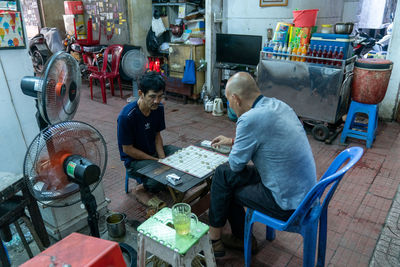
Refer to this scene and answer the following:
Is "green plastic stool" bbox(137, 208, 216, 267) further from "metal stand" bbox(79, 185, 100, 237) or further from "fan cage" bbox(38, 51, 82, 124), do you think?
"fan cage" bbox(38, 51, 82, 124)

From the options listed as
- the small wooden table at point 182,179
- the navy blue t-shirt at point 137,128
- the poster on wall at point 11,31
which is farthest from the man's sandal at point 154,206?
the poster on wall at point 11,31

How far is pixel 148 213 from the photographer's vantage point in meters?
2.80

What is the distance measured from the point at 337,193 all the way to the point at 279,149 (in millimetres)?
1778

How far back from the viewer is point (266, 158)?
193 cm

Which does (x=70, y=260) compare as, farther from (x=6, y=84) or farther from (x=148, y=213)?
(x=6, y=84)

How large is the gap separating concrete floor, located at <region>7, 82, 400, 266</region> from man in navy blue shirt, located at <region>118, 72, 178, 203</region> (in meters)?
0.48

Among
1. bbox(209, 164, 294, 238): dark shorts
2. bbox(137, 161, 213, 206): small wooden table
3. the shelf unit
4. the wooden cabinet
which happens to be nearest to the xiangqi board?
bbox(137, 161, 213, 206): small wooden table

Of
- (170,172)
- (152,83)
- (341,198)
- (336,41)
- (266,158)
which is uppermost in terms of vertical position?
(336,41)

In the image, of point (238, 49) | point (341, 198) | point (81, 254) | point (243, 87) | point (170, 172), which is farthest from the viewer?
point (238, 49)

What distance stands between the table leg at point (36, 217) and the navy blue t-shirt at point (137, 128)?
2.95 feet

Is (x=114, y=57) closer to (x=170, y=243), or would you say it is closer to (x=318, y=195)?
(x=170, y=243)

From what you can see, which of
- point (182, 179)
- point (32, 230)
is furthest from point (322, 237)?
point (32, 230)

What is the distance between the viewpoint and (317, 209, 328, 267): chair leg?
81.8 inches

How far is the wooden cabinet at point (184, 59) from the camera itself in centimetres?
618
